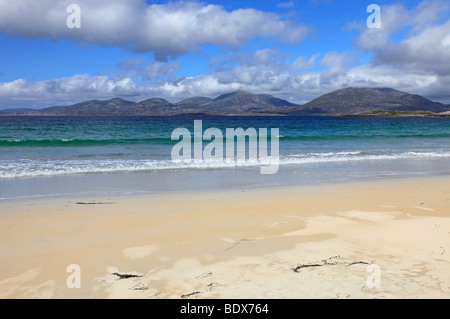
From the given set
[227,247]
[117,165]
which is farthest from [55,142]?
[227,247]

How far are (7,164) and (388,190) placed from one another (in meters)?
15.5

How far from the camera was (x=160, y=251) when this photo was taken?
16.4ft

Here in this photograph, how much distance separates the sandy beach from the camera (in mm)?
3830

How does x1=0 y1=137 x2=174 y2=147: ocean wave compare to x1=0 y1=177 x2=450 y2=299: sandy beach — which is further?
x1=0 y1=137 x2=174 y2=147: ocean wave

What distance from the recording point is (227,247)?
516 centimetres

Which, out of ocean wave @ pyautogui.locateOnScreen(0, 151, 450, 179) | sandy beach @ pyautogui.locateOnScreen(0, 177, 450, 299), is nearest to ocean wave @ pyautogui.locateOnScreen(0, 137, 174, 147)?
ocean wave @ pyautogui.locateOnScreen(0, 151, 450, 179)

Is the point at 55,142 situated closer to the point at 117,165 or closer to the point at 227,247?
the point at 117,165

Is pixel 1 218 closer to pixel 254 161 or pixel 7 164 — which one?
pixel 7 164

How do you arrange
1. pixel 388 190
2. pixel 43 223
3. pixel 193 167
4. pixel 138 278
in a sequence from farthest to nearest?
1. pixel 193 167
2. pixel 388 190
3. pixel 43 223
4. pixel 138 278

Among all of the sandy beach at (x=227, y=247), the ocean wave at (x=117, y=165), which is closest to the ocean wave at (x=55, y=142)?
the ocean wave at (x=117, y=165)

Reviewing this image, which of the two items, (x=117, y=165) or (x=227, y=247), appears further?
(x=117, y=165)

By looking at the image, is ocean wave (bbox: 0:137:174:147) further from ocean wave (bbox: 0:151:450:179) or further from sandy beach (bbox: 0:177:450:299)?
sandy beach (bbox: 0:177:450:299)
